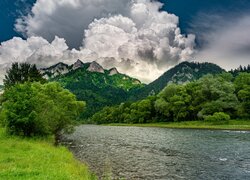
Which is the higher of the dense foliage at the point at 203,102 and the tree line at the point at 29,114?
the dense foliage at the point at 203,102

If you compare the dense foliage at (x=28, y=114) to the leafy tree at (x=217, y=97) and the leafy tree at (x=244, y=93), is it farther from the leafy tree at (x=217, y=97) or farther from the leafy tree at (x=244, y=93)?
the leafy tree at (x=244, y=93)

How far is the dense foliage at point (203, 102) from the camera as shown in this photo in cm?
14875

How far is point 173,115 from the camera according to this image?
17575 cm

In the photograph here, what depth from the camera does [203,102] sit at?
167 m

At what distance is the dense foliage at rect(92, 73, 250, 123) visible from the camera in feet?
488

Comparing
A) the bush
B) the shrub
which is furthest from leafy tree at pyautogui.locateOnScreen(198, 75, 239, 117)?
the shrub

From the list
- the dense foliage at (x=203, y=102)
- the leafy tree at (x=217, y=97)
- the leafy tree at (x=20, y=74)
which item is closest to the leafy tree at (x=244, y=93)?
the dense foliage at (x=203, y=102)

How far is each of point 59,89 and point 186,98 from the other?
314 feet

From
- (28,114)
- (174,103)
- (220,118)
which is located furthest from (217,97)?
(28,114)

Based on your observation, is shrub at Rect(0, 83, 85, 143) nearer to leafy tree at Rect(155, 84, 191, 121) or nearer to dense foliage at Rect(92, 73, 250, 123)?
dense foliage at Rect(92, 73, 250, 123)

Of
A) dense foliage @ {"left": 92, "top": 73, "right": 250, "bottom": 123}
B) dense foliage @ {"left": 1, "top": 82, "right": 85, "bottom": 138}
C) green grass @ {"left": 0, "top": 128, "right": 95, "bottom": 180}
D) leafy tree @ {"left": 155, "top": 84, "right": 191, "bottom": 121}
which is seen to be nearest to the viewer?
green grass @ {"left": 0, "top": 128, "right": 95, "bottom": 180}

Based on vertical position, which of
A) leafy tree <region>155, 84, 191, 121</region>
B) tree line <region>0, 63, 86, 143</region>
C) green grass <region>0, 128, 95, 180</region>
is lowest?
green grass <region>0, 128, 95, 180</region>

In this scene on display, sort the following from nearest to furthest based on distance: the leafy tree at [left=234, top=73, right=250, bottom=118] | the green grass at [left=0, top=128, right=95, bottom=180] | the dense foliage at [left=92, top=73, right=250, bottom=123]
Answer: the green grass at [left=0, top=128, right=95, bottom=180] → the leafy tree at [left=234, top=73, right=250, bottom=118] → the dense foliage at [left=92, top=73, right=250, bottom=123]

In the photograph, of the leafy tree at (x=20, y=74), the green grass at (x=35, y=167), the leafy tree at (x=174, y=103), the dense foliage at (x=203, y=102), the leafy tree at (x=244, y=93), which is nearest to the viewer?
the green grass at (x=35, y=167)
